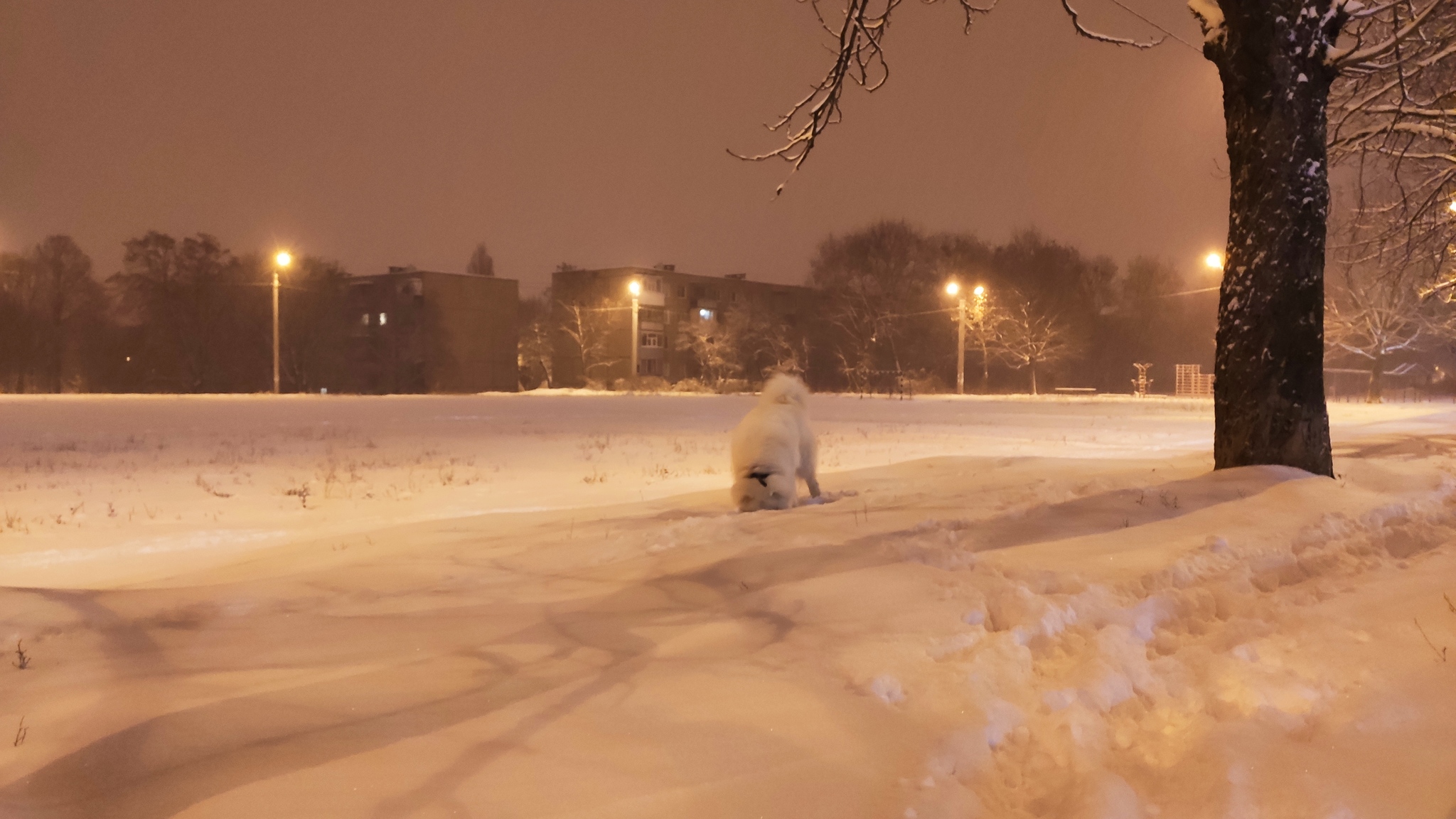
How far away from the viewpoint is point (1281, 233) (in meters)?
6.89

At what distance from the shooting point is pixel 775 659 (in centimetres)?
357

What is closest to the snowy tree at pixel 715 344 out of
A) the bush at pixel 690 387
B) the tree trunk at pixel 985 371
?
the bush at pixel 690 387

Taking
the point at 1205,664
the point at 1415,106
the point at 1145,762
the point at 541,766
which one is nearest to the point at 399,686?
the point at 541,766

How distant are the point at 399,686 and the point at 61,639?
6.24ft

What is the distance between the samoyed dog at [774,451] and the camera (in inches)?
298

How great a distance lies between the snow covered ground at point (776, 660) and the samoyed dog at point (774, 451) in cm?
37

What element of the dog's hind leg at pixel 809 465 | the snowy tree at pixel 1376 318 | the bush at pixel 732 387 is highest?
the snowy tree at pixel 1376 318

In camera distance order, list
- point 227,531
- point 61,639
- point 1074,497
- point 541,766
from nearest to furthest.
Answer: point 541,766 → point 61,639 → point 1074,497 → point 227,531

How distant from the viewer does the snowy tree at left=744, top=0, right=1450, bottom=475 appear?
6.90 meters

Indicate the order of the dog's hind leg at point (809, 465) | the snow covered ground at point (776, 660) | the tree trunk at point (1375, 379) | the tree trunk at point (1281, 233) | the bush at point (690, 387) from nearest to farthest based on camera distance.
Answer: the snow covered ground at point (776, 660), the tree trunk at point (1281, 233), the dog's hind leg at point (809, 465), the tree trunk at point (1375, 379), the bush at point (690, 387)

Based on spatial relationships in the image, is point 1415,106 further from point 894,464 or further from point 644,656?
point 644,656

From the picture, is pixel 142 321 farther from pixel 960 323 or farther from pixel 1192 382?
pixel 1192 382

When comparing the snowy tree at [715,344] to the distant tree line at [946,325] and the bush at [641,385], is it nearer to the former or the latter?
the distant tree line at [946,325]

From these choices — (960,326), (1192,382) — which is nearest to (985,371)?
(960,326)
